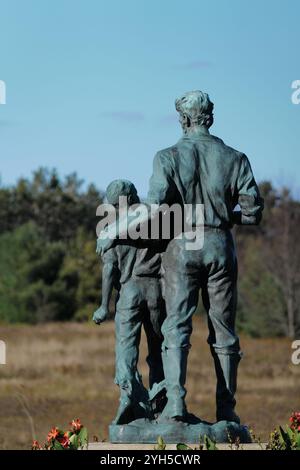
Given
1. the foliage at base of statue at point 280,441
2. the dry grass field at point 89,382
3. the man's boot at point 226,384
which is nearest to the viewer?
the foliage at base of statue at point 280,441

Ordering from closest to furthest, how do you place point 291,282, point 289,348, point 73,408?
point 73,408 < point 289,348 < point 291,282

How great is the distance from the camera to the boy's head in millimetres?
13234

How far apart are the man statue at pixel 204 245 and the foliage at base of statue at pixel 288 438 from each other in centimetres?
74

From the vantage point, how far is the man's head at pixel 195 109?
42.5 ft

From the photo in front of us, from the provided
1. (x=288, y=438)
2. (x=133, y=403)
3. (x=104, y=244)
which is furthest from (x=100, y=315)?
(x=288, y=438)

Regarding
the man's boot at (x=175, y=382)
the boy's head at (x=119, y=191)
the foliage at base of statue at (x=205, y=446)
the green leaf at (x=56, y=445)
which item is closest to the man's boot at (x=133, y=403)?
the man's boot at (x=175, y=382)

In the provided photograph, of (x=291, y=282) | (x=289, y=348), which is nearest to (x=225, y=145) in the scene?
(x=289, y=348)

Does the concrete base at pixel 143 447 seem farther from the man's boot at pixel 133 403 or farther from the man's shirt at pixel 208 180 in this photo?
the man's shirt at pixel 208 180

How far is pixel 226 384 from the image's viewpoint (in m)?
13.0

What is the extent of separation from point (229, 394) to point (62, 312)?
4679 cm

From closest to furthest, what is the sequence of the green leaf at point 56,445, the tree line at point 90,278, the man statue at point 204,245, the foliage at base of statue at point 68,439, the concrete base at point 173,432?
the green leaf at point 56,445
the foliage at base of statue at point 68,439
the concrete base at point 173,432
the man statue at point 204,245
the tree line at point 90,278

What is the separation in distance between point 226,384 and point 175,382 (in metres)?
0.55

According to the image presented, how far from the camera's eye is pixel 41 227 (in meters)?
76.6
